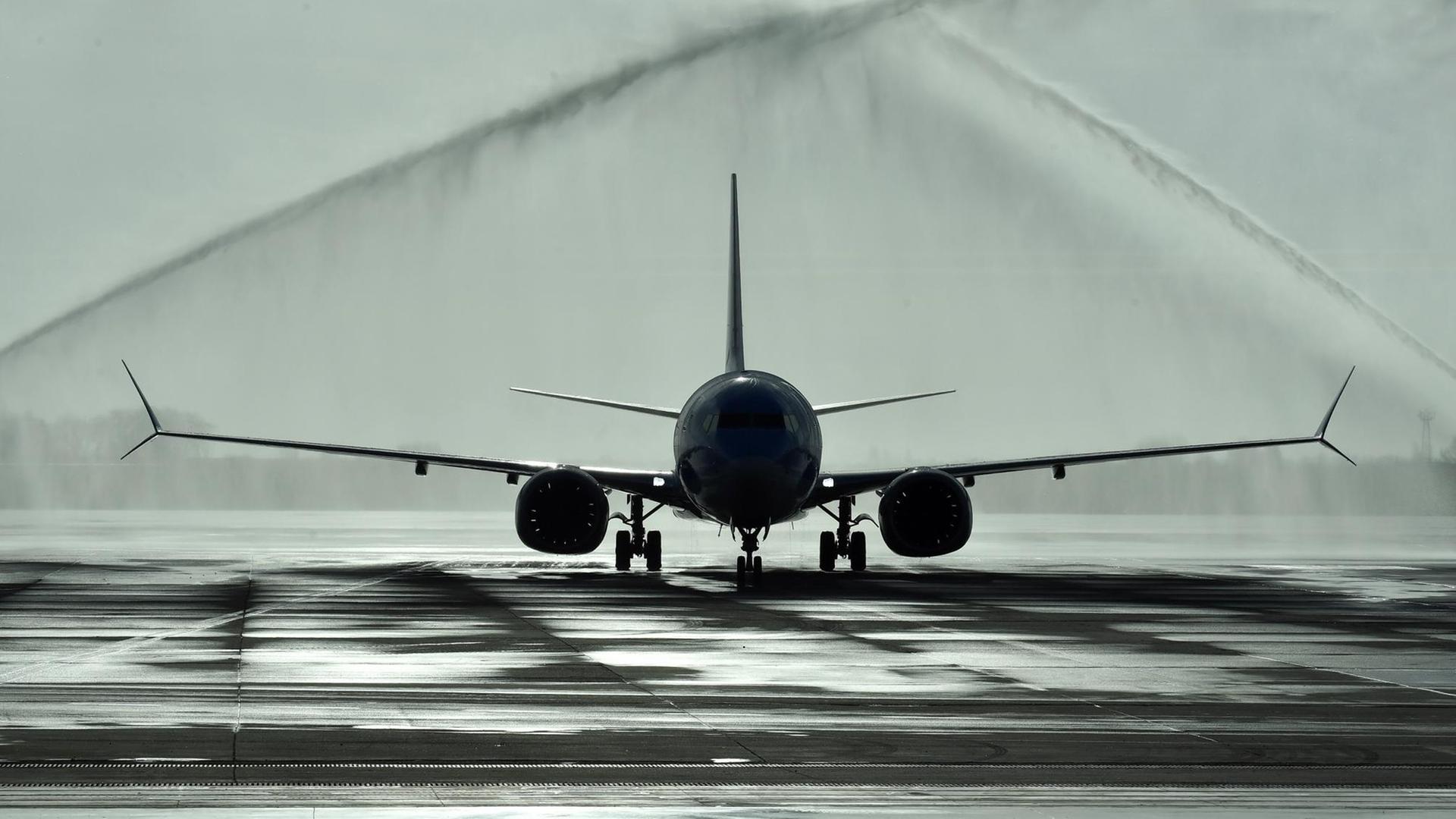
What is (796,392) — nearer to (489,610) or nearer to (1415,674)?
(489,610)

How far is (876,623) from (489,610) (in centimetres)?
547

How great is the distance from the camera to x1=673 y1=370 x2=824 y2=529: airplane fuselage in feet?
108

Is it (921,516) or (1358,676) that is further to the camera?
(921,516)

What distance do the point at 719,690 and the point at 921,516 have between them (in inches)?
779

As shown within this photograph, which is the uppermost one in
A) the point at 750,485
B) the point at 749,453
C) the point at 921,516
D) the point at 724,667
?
the point at 749,453

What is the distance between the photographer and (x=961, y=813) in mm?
10016

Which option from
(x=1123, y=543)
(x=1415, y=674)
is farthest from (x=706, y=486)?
(x=1123, y=543)

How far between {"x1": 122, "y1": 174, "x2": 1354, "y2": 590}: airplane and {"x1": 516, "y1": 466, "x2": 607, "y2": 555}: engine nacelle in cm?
2

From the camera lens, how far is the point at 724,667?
17.8m

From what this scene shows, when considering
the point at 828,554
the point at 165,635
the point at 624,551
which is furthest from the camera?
the point at 828,554

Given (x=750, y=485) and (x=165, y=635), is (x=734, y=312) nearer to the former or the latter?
(x=750, y=485)

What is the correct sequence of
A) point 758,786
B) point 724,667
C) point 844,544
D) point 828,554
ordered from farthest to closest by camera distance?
1. point 844,544
2. point 828,554
3. point 724,667
4. point 758,786

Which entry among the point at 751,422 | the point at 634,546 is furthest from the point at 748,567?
the point at 634,546

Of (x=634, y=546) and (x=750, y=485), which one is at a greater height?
(x=750, y=485)
